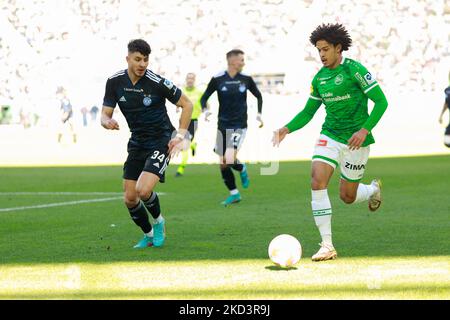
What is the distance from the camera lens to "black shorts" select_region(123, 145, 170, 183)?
954 cm

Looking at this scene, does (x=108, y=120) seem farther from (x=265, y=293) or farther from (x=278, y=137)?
(x=265, y=293)

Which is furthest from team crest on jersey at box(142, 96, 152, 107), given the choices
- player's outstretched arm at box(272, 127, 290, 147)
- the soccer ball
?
the soccer ball

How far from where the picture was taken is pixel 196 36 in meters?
72.6

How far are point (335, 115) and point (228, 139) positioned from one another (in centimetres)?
604

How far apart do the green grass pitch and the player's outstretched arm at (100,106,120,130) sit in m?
1.30

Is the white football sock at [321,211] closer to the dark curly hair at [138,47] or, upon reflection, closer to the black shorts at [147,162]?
the black shorts at [147,162]

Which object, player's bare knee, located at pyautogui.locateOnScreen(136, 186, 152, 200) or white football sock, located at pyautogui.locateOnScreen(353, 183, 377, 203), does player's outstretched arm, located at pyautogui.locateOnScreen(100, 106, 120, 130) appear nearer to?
player's bare knee, located at pyautogui.locateOnScreen(136, 186, 152, 200)

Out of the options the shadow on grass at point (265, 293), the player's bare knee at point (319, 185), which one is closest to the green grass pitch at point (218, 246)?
the shadow on grass at point (265, 293)

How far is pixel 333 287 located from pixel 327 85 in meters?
2.66

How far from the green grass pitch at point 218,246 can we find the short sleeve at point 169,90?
161 cm

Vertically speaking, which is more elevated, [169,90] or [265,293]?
[169,90]

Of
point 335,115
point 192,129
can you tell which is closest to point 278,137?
point 335,115
